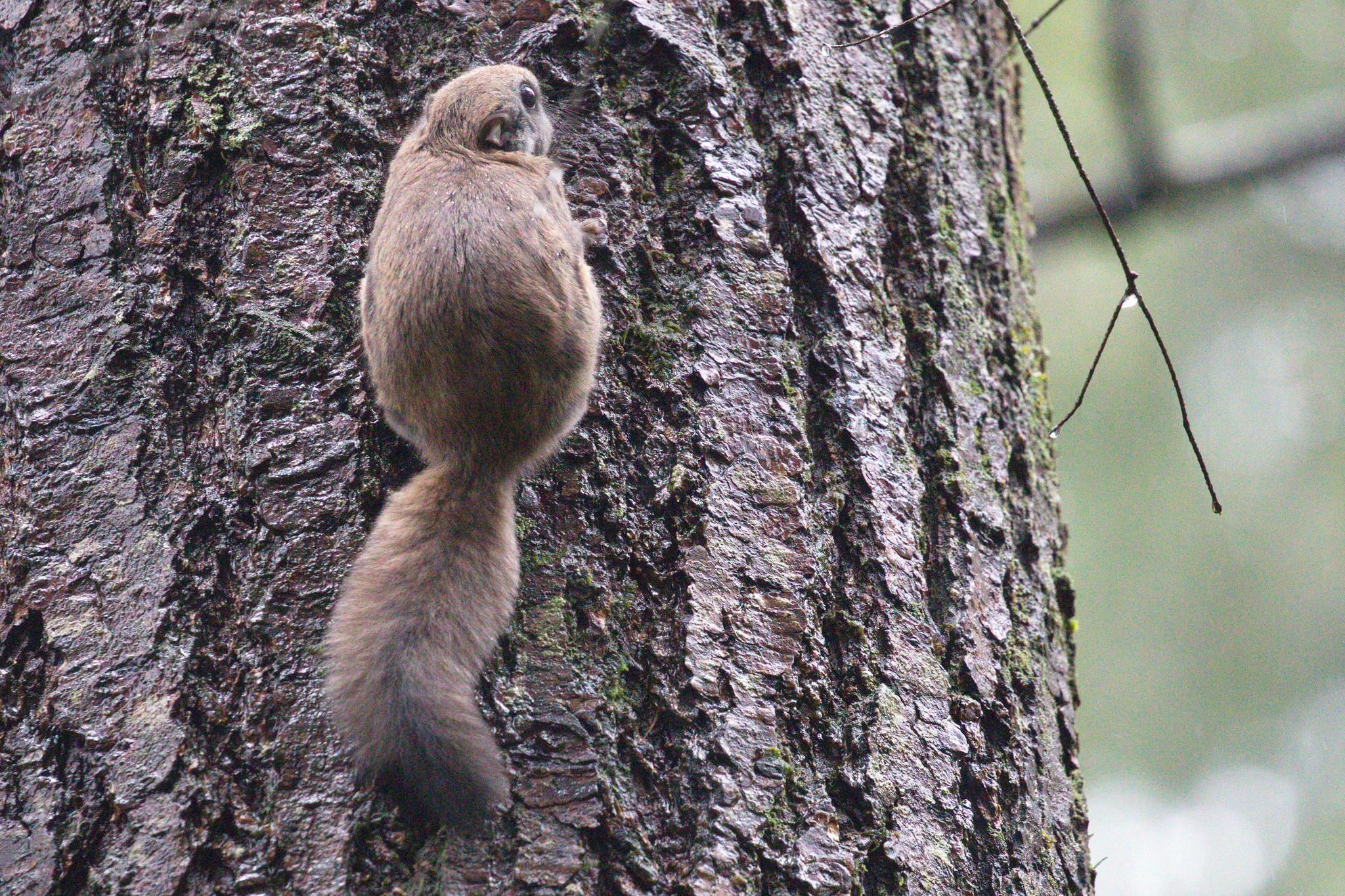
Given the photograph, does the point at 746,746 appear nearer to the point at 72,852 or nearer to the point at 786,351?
the point at 786,351

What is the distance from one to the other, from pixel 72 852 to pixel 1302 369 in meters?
7.14

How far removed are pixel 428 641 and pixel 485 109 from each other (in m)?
1.06

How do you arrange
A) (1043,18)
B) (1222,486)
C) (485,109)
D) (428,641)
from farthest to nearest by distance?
(1222,486) < (1043,18) < (485,109) < (428,641)

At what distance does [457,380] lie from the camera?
1923 mm

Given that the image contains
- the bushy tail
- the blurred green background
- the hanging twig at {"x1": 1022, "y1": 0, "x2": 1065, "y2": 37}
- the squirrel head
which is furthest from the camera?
the blurred green background

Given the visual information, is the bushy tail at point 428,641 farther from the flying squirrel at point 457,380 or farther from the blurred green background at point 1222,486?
the blurred green background at point 1222,486

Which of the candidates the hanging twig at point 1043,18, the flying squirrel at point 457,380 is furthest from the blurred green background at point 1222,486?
the flying squirrel at point 457,380

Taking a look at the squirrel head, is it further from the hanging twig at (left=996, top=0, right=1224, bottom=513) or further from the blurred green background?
the blurred green background

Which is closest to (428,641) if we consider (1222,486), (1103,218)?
(1103,218)

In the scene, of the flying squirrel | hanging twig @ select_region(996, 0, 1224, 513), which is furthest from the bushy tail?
hanging twig @ select_region(996, 0, 1224, 513)

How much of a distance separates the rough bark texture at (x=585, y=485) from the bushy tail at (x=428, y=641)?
49mm

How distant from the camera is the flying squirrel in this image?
1.67m

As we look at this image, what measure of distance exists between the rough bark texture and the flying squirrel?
A: 0.05 meters

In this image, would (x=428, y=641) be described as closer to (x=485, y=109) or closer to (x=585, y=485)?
(x=585, y=485)
